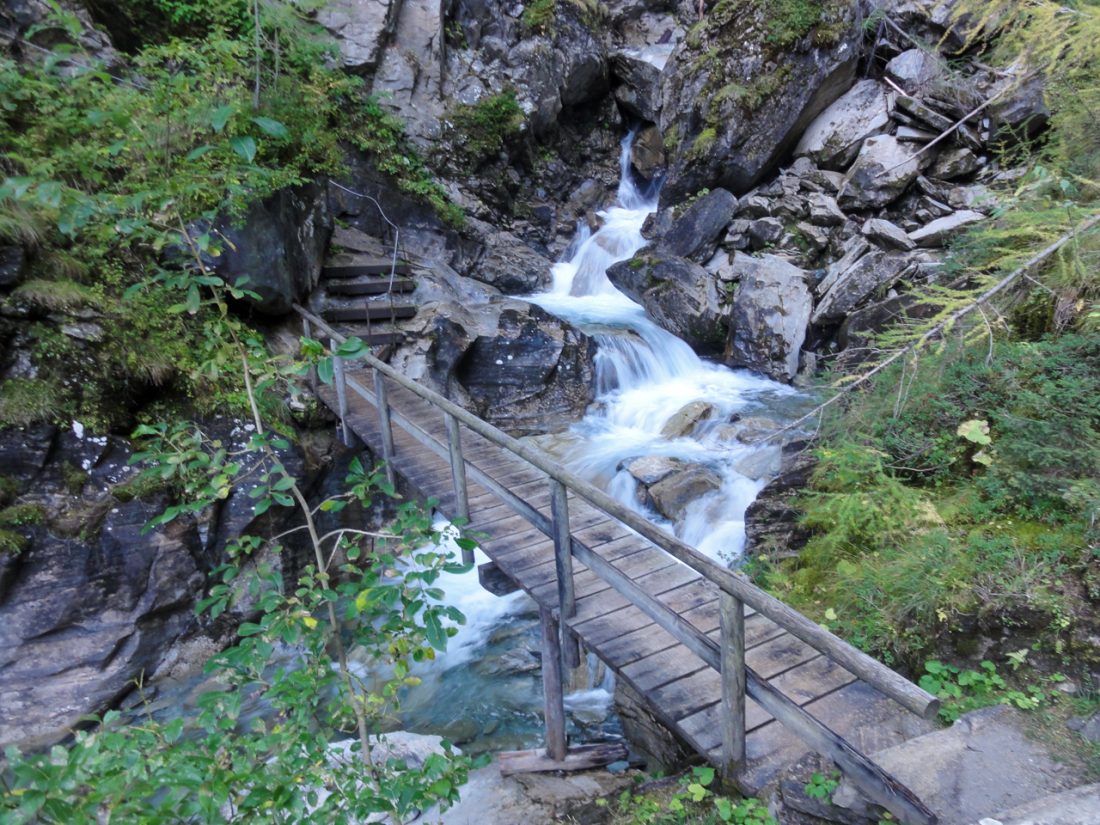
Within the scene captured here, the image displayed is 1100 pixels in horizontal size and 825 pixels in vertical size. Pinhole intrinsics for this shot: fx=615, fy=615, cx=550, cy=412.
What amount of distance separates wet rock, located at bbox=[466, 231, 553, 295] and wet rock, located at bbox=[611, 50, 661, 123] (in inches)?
226

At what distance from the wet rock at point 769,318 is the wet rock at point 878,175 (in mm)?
1768

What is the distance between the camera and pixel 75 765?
5.59 feet

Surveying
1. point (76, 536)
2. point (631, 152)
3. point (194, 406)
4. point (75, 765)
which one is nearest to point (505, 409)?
point (194, 406)

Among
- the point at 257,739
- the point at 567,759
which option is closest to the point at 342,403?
the point at 567,759

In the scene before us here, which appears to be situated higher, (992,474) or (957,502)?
(992,474)

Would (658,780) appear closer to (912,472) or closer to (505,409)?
(912,472)

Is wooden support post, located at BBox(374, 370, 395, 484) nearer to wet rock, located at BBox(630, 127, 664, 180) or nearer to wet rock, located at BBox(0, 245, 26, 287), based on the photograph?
wet rock, located at BBox(0, 245, 26, 287)

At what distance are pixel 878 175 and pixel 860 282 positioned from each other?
243 centimetres

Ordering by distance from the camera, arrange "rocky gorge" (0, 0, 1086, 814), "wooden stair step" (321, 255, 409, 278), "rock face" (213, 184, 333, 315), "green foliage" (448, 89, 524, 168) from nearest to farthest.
→ "rocky gorge" (0, 0, 1086, 814)
"rock face" (213, 184, 333, 315)
"wooden stair step" (321, 255, 409, 278)
"green foliage" (448, 89, 524, 168)

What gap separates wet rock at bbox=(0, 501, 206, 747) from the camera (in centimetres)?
568

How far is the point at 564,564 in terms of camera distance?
13.6 feet

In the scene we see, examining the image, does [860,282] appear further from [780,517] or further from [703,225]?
[780,517]

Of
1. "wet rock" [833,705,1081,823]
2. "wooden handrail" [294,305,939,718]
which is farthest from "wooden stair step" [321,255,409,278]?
"wet rock" [833,705,1081,823]

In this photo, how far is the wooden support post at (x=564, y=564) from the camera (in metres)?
4.09
